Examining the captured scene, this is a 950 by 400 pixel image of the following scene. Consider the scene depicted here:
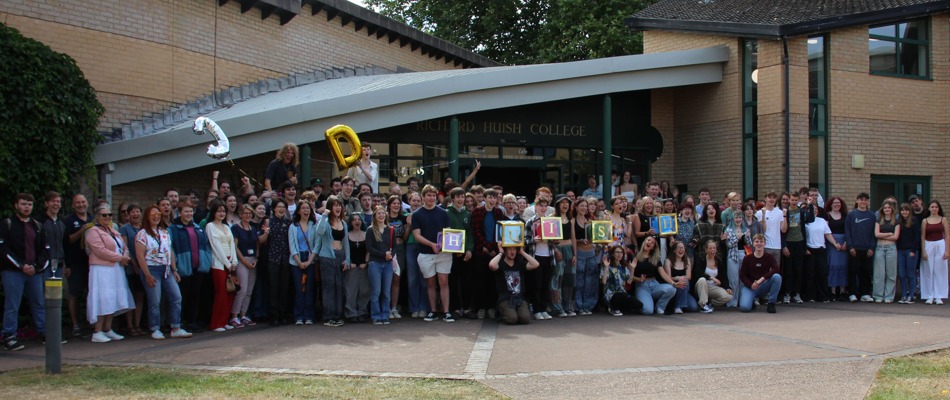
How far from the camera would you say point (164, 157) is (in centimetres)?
1342

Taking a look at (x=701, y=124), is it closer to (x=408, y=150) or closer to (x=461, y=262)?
(x=408, y=150)

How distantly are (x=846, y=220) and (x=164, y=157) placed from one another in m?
11.1

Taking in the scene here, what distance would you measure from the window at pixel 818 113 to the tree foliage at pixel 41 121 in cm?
1323

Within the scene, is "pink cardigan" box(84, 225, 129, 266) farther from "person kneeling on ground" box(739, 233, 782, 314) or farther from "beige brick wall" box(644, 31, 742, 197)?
"beige brick wall" box(644, 31, 742, 197)

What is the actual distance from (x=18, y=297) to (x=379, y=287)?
420 centimetres

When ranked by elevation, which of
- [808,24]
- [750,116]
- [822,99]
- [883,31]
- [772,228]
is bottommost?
[772,228]

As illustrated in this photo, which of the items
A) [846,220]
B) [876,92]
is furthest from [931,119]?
[846,220]

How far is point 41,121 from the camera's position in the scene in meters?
11.9

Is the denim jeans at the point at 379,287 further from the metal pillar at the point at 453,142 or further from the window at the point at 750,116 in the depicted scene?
the window at the point at 750,116

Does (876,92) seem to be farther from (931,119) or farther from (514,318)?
(514,318)

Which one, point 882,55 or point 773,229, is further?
point 882,55

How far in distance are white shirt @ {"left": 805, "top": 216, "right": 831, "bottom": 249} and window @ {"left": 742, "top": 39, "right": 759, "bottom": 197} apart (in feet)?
11.5

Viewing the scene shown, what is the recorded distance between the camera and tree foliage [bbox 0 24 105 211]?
11.5 metres

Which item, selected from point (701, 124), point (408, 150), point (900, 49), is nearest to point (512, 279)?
point (408, 150)
